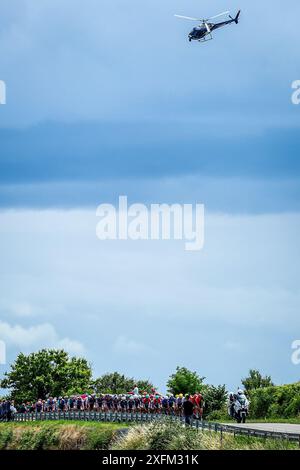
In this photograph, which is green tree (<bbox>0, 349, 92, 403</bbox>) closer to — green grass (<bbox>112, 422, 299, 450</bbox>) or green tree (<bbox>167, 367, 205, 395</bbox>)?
green tree (<bbox>167, 367, 205, 395</bbox>)

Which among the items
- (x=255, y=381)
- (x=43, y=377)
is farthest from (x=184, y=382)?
(x=43, y=377)

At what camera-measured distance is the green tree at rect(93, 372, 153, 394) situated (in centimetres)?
15450

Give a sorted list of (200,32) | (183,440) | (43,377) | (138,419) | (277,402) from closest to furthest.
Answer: (183,440)
(138,419)
(277,402)
(200,32)
(43,377)

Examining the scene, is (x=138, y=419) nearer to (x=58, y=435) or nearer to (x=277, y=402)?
(x=58, y=435)

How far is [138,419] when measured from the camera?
69.6 metres

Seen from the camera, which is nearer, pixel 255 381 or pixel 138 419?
pixel 138 419

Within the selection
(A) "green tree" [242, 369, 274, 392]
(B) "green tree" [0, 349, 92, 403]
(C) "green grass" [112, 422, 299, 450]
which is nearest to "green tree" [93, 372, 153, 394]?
(B) "green tree" [0, 349, 92, 403]

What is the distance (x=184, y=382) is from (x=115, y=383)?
54701mm

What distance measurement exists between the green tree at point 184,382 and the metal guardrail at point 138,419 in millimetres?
18200

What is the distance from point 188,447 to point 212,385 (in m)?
34.2

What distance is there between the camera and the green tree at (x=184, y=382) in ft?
343

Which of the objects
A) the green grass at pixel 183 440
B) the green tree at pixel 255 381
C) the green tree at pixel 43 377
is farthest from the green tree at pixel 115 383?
the green grass at pixel 183 440
